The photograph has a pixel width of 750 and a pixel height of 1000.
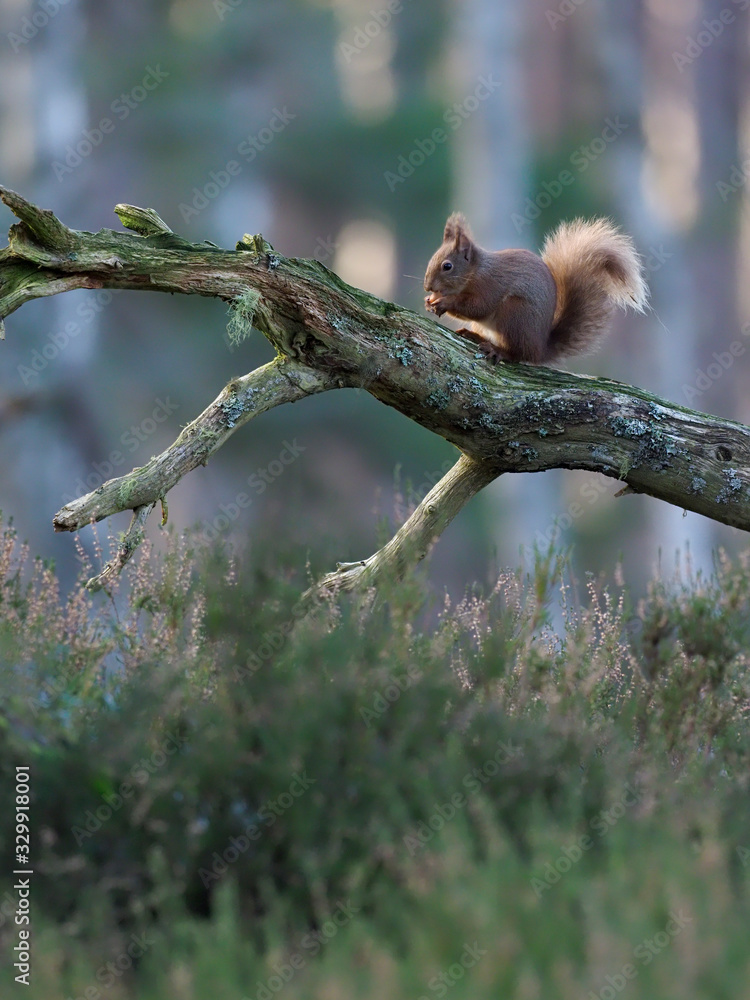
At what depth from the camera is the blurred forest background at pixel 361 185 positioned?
10.4 meters

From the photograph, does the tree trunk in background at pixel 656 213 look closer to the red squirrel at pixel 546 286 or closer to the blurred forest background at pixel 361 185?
the blurred forest background at pixel 361 185

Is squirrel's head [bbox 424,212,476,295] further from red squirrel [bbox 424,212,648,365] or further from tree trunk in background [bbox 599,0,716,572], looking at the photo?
tree trunk in background [bbox 599,0,716,572]

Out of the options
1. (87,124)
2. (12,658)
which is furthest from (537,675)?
(87,124)

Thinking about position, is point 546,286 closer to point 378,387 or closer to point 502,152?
point 378,387

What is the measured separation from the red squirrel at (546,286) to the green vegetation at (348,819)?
1.18 meters

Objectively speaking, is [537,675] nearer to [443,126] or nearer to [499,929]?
[499,929]

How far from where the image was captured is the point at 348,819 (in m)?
2.50

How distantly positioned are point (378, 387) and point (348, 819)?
1.50m

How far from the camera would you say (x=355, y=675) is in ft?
9.10

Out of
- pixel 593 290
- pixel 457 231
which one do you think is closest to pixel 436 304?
pixel 457 231

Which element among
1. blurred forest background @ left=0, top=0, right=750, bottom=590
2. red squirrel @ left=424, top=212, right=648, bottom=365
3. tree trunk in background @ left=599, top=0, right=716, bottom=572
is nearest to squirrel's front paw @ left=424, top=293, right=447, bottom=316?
red squirrel @ left=424, top=212, right=648, bottom=365

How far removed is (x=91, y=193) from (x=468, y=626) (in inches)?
342

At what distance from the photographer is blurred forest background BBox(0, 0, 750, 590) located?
1042 centimetres

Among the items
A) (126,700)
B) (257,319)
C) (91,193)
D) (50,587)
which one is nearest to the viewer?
(126,700)
